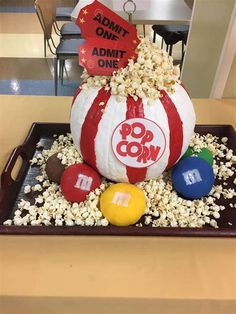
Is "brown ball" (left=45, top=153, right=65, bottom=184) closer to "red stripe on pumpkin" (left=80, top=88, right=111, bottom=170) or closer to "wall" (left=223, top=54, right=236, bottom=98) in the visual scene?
"red stripe on pumpkin" (left=80, top=88, right=111, bottom=170)

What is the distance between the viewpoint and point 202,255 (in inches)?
25.6

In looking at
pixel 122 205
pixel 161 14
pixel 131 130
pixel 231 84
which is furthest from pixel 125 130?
pixel 161 14

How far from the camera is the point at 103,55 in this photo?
2.19 feet

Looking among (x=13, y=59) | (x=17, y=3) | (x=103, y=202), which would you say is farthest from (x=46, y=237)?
(x=17, y=3)

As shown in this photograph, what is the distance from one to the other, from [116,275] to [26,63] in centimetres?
273

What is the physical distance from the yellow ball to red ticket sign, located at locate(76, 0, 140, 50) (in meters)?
0.30

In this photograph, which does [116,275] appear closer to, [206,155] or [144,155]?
[144,155]

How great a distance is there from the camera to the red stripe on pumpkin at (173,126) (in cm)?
69

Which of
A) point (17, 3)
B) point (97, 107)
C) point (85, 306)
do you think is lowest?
point (17, 3)

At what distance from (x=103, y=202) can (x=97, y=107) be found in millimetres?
202

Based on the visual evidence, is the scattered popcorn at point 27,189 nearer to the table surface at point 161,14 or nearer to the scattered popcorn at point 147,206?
the scattered popcorn at point 147,206

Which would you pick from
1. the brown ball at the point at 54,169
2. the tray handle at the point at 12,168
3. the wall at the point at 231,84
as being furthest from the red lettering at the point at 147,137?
the wall at the point at 231,84

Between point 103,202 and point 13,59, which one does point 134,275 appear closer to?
point 103,202

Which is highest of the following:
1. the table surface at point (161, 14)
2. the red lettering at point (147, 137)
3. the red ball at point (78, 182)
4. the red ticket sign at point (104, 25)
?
the red ticket sign at point (104, 25)
